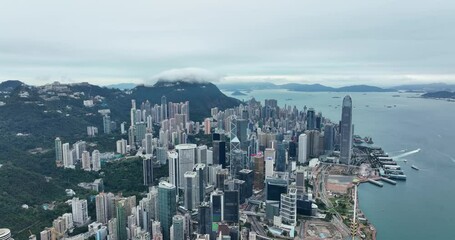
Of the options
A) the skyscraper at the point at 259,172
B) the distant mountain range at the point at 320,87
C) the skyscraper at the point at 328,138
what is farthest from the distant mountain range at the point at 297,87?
the skyscraper at the point at 259,172

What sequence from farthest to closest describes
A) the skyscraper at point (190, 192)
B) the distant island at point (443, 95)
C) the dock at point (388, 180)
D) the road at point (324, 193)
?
the distant island at point (443, 95) < the dock at point (388, 180) < the skyscraper at point (190, 192) < the road at point (324, 193)

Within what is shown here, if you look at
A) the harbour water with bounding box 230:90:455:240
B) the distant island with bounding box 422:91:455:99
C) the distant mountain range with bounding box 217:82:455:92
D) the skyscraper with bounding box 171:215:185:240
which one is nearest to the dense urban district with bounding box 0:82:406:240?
the skyscraper with bounding box 171:215:185:240

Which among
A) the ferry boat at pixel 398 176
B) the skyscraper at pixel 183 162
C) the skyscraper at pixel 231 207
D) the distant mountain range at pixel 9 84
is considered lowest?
the ferry boat at pixel 398 176

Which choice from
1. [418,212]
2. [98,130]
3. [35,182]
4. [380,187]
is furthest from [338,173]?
[98,130]

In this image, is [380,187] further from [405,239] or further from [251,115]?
[251,115]

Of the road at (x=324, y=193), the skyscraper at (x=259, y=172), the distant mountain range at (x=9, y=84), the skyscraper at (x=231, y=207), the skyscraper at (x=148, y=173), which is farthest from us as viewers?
the distant mountain range at (x=9, y=84)

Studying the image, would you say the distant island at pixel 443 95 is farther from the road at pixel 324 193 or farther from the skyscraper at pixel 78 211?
the skyscraper at pixel 78 211

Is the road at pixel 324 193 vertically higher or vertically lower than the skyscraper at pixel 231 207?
lower

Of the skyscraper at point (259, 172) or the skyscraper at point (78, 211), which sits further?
the skyscraper at point (259, 172)
